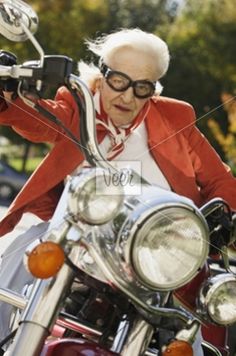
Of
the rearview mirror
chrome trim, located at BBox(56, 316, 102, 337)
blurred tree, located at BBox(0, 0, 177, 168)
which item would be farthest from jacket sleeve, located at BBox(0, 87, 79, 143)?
blurred tree, located at BBox(0, 0, 177, 168)

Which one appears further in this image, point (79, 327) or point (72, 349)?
point (79, 327)

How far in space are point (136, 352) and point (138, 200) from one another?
40cm

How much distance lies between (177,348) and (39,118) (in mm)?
1040

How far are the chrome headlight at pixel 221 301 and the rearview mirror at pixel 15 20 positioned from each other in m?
0.84

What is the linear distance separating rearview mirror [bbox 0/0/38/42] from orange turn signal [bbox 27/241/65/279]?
21.4 inches

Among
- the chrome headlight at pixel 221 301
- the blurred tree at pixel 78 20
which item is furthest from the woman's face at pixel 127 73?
the blurred tree at pixel 78 20

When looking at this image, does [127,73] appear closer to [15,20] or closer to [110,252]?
[15,20]

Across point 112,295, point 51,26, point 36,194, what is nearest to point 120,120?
point 36,194

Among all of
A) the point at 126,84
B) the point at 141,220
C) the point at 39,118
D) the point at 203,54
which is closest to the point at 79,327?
the point at 141,220

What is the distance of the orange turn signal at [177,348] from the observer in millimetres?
2363

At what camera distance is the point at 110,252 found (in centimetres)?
227

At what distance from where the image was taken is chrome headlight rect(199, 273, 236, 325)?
95.3 inches

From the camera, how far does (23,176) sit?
2181cm

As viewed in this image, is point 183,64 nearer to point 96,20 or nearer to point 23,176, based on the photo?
point 96,20
